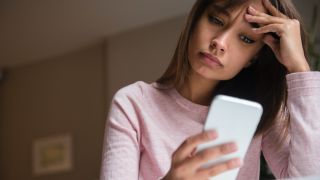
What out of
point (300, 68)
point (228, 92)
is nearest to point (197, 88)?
Result: point (228, 92)

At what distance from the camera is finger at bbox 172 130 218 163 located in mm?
442

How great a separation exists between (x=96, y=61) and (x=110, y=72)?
26cm

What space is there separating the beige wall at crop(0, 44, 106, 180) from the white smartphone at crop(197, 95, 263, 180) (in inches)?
77.2

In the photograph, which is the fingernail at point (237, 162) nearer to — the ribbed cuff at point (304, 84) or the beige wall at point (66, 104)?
the ribbed cuff at point (304, 84)

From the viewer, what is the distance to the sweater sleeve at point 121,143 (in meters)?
0.61

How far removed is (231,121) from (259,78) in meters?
0.36

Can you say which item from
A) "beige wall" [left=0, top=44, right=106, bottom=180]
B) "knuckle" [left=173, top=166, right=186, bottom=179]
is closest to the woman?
"knuckle" [left=173, top=166, right=186, bottom=179]

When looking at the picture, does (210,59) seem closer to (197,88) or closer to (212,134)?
(197,88)

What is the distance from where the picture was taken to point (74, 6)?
232 centimetres

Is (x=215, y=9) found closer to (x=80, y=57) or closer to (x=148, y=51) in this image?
(x=148, y=51)

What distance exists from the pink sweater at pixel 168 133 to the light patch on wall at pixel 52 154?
74.6 inches

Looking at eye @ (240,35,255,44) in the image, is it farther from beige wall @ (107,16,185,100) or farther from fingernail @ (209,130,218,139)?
beige wall @ (107,16,185,100)

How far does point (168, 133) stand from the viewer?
2.36 feet

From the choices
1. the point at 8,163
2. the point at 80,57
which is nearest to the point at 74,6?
the point at 80,57
